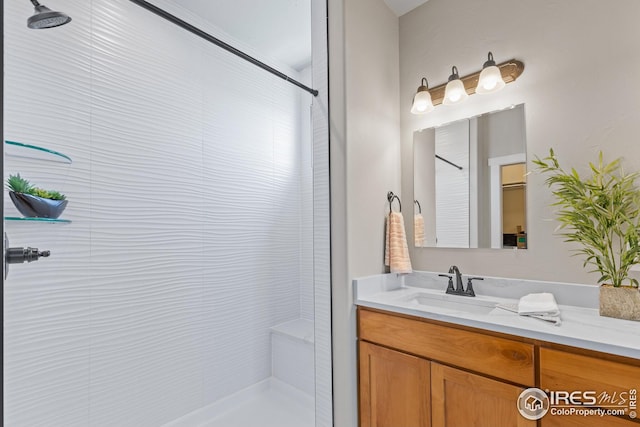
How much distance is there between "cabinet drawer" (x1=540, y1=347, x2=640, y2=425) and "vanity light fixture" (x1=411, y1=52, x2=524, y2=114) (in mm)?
1255

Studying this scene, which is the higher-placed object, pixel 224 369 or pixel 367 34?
pixel 367 34

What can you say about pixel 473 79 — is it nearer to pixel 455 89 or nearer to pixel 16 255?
pixel 455 89

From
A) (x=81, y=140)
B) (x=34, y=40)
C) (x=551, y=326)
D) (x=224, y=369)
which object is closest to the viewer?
(x=551, y=326)

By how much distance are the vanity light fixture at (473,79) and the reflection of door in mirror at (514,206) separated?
434 mm

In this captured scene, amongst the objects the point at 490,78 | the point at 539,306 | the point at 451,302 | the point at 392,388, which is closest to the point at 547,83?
the point at 490,78

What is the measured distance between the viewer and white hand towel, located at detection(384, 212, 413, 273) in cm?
175

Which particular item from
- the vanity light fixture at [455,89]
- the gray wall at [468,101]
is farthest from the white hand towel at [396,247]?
the vanity light fixture at [455,89]

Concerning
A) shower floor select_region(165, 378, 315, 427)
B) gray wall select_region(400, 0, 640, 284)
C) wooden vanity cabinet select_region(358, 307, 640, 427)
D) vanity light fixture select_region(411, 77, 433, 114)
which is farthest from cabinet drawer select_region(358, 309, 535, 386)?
vanity light fixture select_region(411, 77, 433, 114)

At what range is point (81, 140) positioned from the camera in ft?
5.08

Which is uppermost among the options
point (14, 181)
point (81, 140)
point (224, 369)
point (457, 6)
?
point (457, 6)

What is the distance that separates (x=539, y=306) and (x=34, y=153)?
7.17 feet

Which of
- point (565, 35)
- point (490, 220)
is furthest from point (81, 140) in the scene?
point (565, 35)

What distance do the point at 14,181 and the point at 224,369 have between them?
1.56 m

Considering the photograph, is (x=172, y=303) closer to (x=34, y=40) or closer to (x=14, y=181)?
(x=14, y=181)
